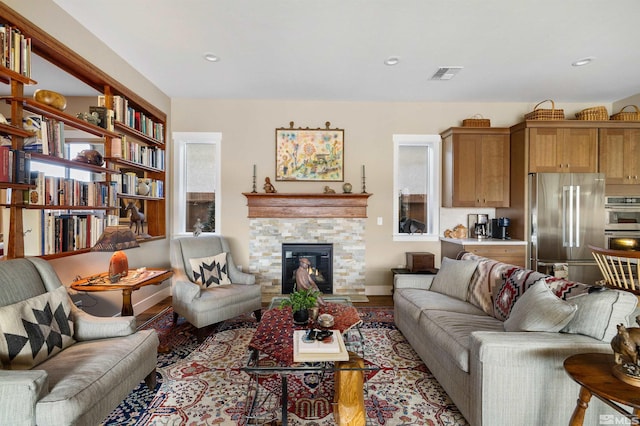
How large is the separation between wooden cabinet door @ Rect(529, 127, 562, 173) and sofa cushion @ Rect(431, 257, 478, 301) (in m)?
2.04

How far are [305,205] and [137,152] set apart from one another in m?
2.25

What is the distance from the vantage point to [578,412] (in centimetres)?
131

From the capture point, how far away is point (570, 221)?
377 centimetres

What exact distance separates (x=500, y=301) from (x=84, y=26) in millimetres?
4383

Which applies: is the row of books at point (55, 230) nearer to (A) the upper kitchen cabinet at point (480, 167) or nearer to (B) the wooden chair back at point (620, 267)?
(A) the upper kitchen cabinet at point (480, 167)

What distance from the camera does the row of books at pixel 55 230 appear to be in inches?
87.3

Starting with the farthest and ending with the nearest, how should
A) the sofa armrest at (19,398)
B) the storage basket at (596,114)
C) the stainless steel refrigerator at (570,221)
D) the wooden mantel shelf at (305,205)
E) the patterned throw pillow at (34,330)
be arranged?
1. the wooden mantel shelf at (305,205)
2. the storage basket at (596,114)
3. the stainless steel refrigerator at (570,221)
4. the patterned throw pillow at (34,330)
5. the sofa armrest at (19,398)

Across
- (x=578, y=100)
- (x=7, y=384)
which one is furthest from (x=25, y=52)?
(x=578, y=100)

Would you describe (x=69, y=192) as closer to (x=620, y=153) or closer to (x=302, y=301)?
(x=302, y=301)

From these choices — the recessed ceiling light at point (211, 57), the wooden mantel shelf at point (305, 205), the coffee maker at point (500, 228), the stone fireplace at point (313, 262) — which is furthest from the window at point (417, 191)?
the recessed ceiling light at point (211, 57)

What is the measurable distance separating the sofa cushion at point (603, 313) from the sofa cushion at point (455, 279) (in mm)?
1101

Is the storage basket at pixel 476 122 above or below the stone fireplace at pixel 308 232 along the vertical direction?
above

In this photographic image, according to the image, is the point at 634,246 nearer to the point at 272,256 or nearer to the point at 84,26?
the point at 272,256

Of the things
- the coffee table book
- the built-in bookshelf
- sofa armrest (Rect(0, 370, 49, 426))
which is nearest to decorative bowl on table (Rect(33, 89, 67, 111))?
the built-in bookshelf
